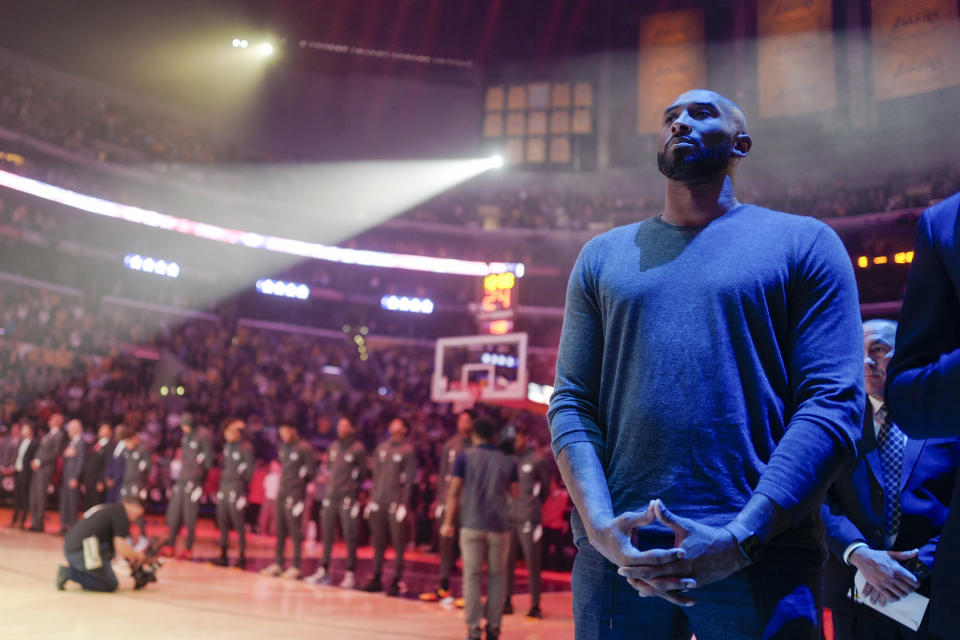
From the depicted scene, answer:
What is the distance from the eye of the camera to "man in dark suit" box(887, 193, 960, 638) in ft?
4.13

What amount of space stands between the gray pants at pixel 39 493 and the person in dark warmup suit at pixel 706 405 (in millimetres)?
14031

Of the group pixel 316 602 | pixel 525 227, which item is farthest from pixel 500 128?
pixel 316 602

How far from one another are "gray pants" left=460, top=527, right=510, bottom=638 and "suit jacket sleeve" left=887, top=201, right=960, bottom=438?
216 inches

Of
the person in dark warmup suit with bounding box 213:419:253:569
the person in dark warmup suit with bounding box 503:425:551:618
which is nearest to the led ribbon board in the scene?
the person in dark warmup suit with bounding box 213:419:253:569

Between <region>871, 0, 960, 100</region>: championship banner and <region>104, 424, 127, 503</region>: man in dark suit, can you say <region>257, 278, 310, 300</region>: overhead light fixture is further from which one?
<region>871, 0, 960, 100</region>: championship banner

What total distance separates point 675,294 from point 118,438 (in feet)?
45.1

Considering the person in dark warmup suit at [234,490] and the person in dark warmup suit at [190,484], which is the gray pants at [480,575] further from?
the person in dark warmup suit at [190,484]

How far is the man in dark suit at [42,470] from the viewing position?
43.7 feet

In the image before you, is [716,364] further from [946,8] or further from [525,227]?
[525,227]

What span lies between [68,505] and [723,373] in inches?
A: 560

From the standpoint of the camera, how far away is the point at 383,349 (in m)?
28.4

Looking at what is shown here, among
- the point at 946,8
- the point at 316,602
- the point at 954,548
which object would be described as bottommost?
the point at 316,602

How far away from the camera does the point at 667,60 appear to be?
773 inches

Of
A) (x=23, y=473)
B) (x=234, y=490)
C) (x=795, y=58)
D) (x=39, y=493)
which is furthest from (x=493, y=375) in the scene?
(x=795, y=58)
